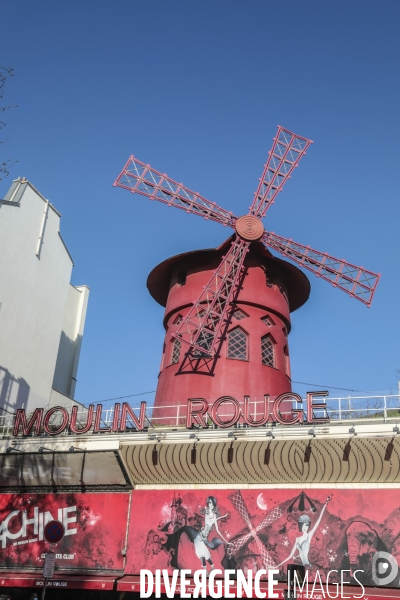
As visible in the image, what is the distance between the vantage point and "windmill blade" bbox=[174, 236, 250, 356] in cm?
1406

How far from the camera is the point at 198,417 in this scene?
38.3ft

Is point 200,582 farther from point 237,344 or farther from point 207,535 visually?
point 237,344

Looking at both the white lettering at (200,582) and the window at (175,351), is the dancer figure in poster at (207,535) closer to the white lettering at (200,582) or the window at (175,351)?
the white lettering at (200,582)

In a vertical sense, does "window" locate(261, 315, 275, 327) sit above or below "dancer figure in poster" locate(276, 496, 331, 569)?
above

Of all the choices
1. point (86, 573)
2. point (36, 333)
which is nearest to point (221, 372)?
point (86, 573)

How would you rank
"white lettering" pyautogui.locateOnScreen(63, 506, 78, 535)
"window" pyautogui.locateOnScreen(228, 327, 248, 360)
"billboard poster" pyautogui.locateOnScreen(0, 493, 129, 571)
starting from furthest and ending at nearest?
"window" pyautogui.locateOnScreen(228, 327, 248, 360) → "white lettering" pyautogui.locateOnScreen(63, 506, 78, 535) → "billboard poster" pyautogui.locateOnScreen(0, 493, 129, 571)

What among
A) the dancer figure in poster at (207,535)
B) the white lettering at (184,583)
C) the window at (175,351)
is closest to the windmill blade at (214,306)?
the window at (175,351)

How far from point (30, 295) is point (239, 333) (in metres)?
6.51

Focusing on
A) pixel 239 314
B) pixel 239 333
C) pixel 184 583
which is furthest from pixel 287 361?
pixel 184 583

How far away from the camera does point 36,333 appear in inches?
691

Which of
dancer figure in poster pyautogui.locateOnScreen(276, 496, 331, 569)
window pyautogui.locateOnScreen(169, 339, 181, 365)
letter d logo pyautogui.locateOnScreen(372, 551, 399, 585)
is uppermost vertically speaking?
window pyautogui.locateOnScreen(169, 339, 181, 365)

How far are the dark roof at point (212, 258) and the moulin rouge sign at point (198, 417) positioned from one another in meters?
4.03

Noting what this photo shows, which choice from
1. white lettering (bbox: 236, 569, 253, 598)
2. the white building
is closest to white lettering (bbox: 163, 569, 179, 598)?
white lettering (bbox: 236, 569, 253, 598)

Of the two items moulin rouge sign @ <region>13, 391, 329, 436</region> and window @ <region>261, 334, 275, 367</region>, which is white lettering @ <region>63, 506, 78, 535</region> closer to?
moulin rouge sign @ <region>13, 391, 329, 436</region>
